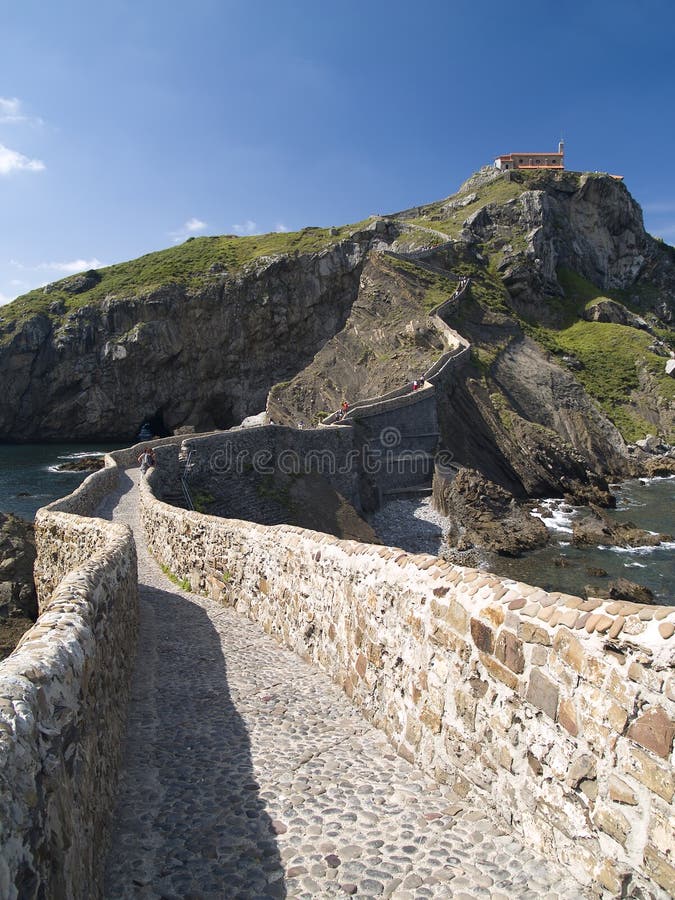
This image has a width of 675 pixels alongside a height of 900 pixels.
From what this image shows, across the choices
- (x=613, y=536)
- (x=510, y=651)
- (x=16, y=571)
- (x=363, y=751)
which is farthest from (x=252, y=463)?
(x=510, y=651)

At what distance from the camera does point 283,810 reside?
5051 mm

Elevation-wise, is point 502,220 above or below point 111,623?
above

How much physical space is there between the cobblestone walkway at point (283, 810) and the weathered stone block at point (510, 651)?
A: 1300 mm

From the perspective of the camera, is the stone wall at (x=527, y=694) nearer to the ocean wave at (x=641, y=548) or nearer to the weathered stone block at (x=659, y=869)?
the weathered stone block at (x=659, y=869)

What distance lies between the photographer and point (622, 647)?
3732mm

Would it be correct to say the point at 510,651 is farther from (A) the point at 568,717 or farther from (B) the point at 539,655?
(A) the point at 568,717

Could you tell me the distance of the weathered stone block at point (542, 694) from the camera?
4215 mm

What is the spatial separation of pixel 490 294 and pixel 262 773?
60.6 meters

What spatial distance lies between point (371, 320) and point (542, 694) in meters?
51.0

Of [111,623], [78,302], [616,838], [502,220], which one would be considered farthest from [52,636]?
[78,302]

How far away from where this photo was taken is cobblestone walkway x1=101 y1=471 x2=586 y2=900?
4.13 meters

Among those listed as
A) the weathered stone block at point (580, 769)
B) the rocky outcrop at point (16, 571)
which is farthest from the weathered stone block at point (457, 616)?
the rocky outcrop at point (16, 571)

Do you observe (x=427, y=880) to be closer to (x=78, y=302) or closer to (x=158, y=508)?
(x=158, y=508)

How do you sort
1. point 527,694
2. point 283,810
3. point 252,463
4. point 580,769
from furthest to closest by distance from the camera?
point 252,463, point 283,810, point 527,694, point 580,769
